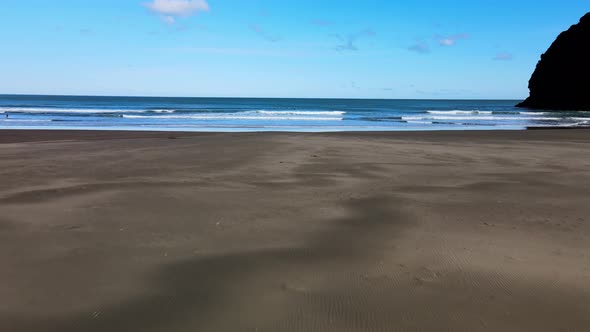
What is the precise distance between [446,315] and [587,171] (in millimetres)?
7203

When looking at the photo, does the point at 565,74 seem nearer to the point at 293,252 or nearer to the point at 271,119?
the point at 271,119

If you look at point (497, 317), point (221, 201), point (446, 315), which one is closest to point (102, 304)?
point (446, 315)

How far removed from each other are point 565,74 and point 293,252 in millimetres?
83907

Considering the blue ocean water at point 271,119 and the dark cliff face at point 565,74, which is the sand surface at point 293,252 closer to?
the blue ocean water at point 271,119

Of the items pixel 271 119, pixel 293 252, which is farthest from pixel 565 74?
pixel 293 252

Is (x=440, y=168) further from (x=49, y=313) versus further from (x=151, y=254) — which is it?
(x=49, y=313)

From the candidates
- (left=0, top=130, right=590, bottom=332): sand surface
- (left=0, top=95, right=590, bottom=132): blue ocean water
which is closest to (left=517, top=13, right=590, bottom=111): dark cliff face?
(left=0, top=95, right=590, bottom=132): blue ocean water

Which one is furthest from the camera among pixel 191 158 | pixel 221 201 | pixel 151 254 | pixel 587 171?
pixel 191 158

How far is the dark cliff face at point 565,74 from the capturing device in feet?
224

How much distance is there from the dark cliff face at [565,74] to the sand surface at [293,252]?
71.8 meters

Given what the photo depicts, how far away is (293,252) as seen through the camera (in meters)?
3.69

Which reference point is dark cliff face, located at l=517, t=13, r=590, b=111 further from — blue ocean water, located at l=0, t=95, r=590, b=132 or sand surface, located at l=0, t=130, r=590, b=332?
sand surface, located at l=0, t=130, r=590, b=332

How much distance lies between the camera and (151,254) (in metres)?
3.59

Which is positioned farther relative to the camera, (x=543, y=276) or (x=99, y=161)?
(x=99, y=161)
